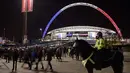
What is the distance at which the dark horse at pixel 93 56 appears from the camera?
12102 mm

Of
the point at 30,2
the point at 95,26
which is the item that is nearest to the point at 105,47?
the point at 30,2

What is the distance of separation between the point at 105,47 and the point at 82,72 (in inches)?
330

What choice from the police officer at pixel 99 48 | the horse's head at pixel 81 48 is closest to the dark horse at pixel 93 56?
the horse's head at pixel 81 48

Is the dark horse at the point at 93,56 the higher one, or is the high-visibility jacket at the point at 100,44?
the high-visibility jacket at the point at 100,44

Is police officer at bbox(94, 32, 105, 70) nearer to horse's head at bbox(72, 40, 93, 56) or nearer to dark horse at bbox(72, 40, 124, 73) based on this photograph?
dark horse at bbox(72, 40, 124, 73)

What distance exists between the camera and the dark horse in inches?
476

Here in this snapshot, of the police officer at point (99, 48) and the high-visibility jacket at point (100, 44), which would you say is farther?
the high-visibility jacket at point (100, 44)

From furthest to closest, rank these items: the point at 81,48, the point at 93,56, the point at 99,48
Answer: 1. the point at 99,48
2. the point at 93,56
3. the point at 81,48

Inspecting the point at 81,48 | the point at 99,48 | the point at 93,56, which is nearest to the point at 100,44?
the point at 99,48

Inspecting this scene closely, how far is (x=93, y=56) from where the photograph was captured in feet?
40.4

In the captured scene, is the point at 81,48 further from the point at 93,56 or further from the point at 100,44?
the point at 100,44

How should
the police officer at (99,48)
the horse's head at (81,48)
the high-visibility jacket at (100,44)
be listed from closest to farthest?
the horse's head at (81,48) → the police officer at (99,48) → the high-visibility jacket at (100,44)

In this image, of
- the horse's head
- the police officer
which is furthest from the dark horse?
the police officer

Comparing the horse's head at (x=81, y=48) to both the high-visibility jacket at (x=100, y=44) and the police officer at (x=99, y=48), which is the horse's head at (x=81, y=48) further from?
the high-visibility jacket at (x=100, y=44)
